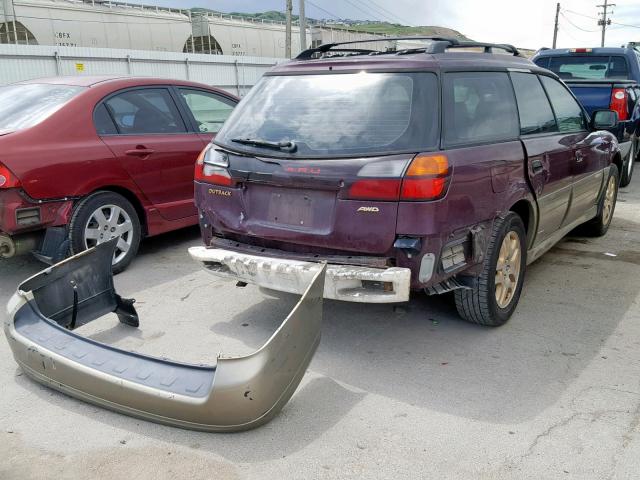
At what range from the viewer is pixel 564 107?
201 inches

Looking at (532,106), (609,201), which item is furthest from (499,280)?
(609,201)

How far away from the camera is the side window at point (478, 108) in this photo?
3555 mm

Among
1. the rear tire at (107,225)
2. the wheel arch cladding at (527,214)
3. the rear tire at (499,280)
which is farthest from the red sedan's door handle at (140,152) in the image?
the wheel arch cladding at (527,214)

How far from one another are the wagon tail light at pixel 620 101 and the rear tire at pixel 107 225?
22.3ft

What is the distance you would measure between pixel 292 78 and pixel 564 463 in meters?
2.69

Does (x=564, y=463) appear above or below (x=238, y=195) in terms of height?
below

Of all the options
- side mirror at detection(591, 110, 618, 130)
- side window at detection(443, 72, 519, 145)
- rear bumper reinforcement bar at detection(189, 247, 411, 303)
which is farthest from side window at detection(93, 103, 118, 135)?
side mirror at detection(591, 110, 618, 130)

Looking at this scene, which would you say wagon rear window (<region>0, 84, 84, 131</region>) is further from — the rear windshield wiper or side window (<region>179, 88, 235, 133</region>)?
the rear windshield wiper

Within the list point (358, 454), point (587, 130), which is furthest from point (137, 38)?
point (358, 454)

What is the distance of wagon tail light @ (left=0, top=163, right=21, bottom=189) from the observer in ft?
14.8

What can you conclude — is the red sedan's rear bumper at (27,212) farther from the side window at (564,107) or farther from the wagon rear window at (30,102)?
the side window at (564,107)

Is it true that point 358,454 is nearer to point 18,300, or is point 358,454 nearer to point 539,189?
point 18,300

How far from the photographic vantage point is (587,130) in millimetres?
5473

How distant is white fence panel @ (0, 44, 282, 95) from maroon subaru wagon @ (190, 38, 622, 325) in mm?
13961
